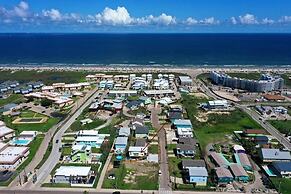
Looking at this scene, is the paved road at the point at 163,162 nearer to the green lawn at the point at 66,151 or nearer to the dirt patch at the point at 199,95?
the green lawn at the point at 66,151

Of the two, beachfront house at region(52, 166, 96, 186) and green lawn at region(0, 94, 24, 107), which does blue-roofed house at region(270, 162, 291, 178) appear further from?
green lawn at region(0, 94, 24, 107)

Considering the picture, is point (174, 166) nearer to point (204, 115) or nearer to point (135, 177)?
point (135, 177)

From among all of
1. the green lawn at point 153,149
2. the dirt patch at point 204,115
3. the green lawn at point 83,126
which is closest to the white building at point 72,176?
the green lawn at point 153,149

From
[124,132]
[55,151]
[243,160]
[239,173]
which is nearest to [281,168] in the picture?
[243,160]

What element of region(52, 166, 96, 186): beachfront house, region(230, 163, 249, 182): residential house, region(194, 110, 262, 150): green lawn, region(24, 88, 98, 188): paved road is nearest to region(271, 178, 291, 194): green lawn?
region(230, 163, 249, 182): residential house

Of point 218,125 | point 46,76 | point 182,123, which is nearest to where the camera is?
point 182,123

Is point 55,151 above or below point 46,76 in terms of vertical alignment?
below
